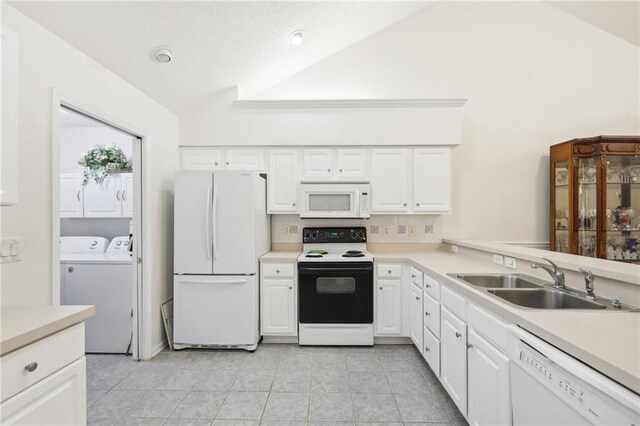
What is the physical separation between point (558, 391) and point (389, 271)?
76.7 inches

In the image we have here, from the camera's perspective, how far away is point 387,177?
10.6ft

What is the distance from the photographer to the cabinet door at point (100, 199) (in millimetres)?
3549

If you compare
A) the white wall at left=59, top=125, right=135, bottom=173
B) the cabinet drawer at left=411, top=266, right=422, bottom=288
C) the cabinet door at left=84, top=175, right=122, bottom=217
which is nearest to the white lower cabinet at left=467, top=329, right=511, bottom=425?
the cabinet drawer at left=411, top=266, right=422, bottom=288

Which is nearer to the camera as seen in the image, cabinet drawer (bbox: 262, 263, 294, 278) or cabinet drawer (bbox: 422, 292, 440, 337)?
cabinet drawer (bbox: 422, 292, 440, 337)

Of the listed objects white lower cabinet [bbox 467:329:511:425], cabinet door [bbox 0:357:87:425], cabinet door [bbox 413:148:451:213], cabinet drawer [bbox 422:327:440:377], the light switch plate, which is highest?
cabinet door [bbox 413:148:451:213]

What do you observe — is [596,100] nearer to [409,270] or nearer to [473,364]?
[409,270]

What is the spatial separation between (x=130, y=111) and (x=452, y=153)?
3.37 meters

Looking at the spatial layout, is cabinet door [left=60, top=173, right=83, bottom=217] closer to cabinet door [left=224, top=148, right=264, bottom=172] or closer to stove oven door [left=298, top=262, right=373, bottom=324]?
cabinet door [left=224, top=148, right=264, bottom=172]

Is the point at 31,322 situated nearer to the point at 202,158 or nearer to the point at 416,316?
the point at 202,158

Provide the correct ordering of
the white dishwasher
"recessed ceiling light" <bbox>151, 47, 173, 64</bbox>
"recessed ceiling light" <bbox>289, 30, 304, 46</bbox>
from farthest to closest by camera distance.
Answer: "recessed ceiling light" <bbox>289, 30, 304, 46</bbox> → "recessed ceiling light" <bbox>151, 47, 173, 64</bbox> → the white dishwasher

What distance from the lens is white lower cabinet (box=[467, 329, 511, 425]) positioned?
53.6 inches

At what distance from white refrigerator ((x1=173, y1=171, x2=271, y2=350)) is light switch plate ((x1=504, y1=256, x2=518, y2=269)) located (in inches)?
85.8

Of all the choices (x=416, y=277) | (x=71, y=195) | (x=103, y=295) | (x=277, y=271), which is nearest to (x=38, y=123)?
(x=103, y=295)

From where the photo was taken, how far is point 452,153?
11.5ft
